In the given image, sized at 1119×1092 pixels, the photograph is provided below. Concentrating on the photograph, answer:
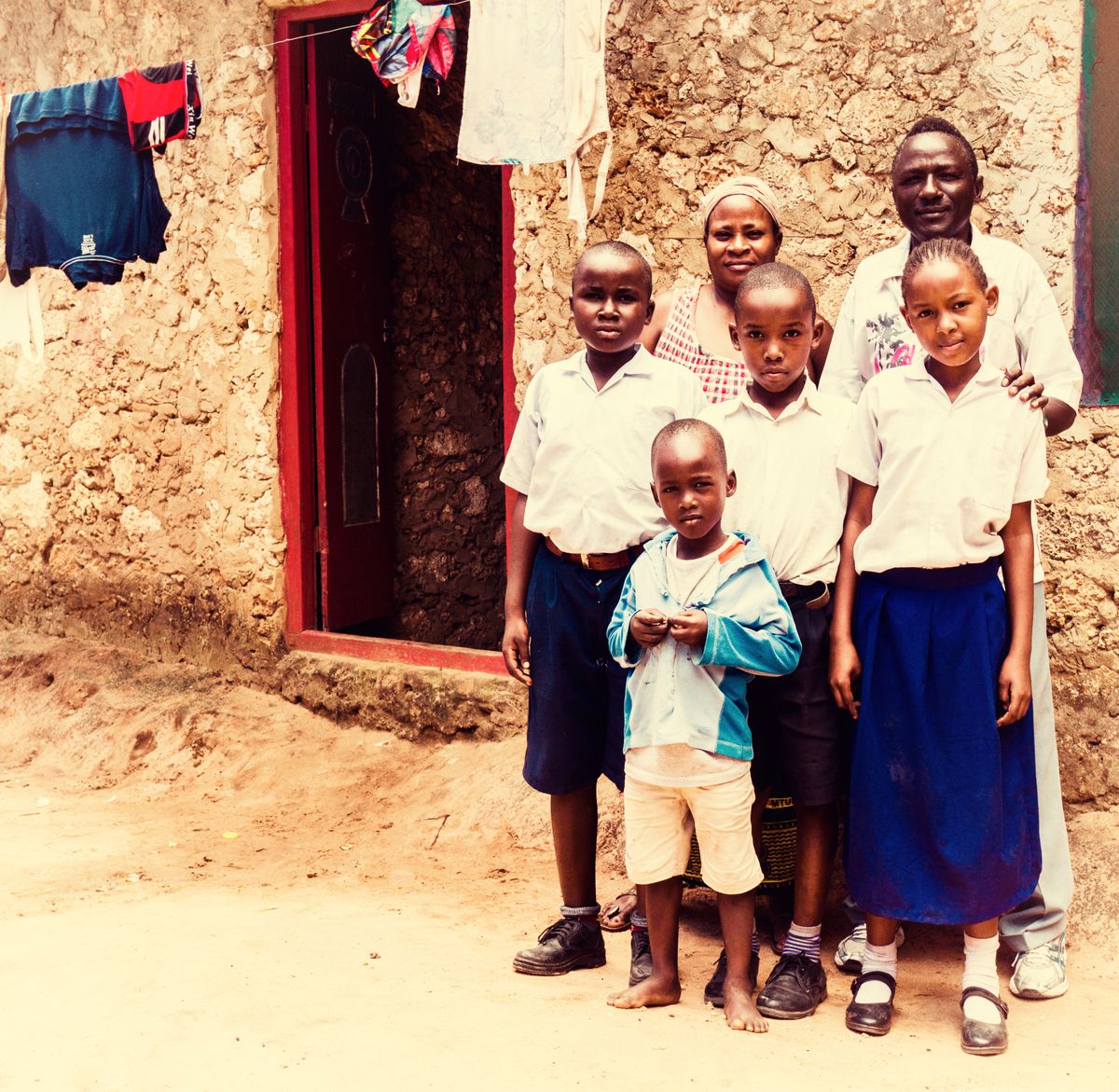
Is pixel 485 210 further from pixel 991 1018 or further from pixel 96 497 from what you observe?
pixel 991 1018

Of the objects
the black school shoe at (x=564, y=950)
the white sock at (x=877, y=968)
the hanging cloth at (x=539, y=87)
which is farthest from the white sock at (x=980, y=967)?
the hanging cloth at (x=539, y=87)

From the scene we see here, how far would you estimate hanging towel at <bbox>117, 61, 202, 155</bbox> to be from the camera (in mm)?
4930

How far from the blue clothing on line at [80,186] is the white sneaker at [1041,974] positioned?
3923 millimetres

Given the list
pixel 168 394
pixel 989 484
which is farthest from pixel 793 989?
pixel 168 394

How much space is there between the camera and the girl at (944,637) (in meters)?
2.61

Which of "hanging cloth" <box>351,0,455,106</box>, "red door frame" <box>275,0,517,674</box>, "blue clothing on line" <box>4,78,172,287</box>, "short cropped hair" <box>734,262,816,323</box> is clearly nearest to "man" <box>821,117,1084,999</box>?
"short cropped hair" <box>734,262,816,323</box>

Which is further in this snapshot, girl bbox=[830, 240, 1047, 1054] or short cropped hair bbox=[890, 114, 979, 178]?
short cropped hair bbox=[890, 114, 979, 178]

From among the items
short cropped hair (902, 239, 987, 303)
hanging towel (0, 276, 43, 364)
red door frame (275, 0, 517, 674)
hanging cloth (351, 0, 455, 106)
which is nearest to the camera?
short cropped hair (902, 239, 987, 303)

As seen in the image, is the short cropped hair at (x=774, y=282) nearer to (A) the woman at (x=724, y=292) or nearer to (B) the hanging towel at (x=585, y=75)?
(A) the woman at (x=724, y=292)

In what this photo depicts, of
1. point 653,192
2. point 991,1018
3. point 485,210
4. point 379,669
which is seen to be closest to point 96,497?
point 379,669

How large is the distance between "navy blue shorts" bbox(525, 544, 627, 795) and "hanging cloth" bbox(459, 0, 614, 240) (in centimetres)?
141

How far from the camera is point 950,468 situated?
2.62 m

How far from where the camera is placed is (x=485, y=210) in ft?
20.5

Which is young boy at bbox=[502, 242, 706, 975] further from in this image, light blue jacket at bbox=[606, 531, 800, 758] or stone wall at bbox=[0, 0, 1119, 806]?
stone wall at bbox=[0, 0, 1119, 806]
